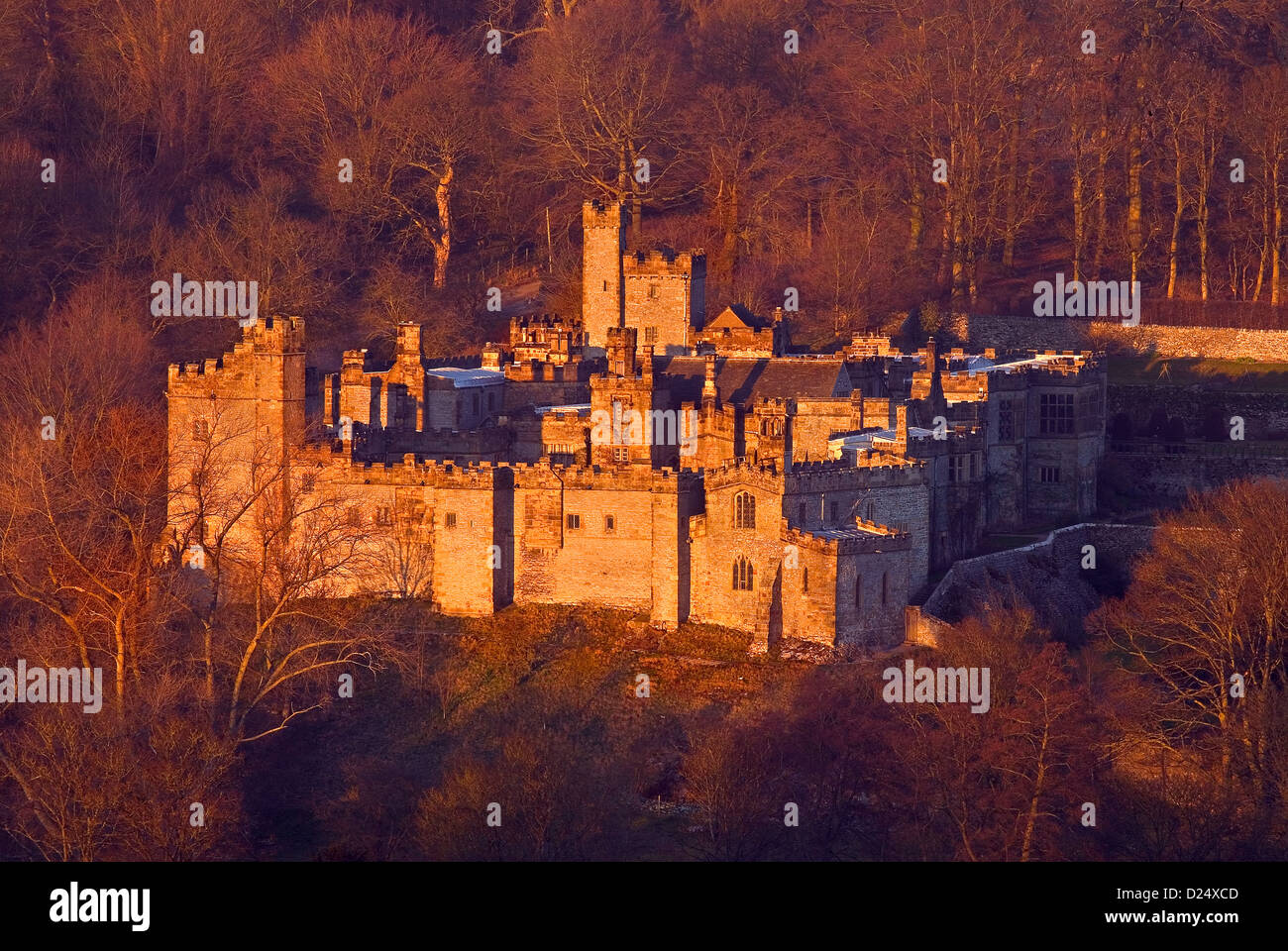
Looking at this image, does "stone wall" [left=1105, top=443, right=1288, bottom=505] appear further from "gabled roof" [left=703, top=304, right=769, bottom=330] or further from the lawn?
"gabled roof" [left=703, top=304, right=769, bottom=330]

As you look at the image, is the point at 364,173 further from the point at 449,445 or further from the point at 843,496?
the point at 843,496

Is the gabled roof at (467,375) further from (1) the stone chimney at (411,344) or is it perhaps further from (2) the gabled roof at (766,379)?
(2) the gabled roof at (766,379)

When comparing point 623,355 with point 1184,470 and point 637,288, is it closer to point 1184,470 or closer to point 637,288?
point 637,288

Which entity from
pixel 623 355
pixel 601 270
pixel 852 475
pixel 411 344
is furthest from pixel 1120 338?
pixel 852 475

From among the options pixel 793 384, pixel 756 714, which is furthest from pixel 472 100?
pixel 756 714

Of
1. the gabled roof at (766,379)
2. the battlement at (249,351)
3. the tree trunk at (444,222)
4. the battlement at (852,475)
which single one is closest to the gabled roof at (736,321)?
the gabled roof at (766,379)

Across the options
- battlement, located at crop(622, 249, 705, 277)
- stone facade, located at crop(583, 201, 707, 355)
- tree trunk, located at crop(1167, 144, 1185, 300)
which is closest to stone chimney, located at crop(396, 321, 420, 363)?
stone facade, located at crop(583, 201, 707, 355)
